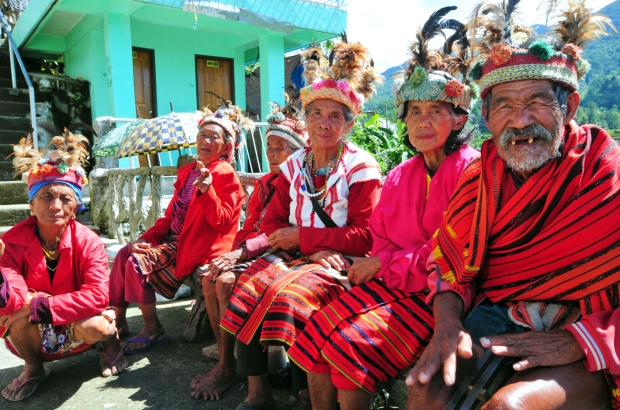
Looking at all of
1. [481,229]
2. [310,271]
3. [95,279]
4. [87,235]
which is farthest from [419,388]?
[87,235]

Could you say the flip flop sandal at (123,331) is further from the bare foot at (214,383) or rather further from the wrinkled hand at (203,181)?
the wrinkled hand at (203,181)

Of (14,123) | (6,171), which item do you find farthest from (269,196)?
(14,123)

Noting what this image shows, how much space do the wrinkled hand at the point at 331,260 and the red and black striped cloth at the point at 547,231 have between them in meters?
0.72

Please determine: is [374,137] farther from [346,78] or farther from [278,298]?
[278,298]

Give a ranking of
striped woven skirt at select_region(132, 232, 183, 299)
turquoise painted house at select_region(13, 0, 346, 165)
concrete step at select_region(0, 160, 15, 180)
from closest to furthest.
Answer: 1. striped woven skirt at select_region(132, 232, 183, 299)
2. concrete step at select_region(0, 160, 15, 180)
3. turquoise painted house at select_region(13, 0, 346, 165)

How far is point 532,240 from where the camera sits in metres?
1.86

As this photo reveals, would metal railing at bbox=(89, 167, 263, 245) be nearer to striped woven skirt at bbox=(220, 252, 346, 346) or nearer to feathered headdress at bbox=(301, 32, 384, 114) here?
feathered headdress at bbox=(301, 32, 384, 114)

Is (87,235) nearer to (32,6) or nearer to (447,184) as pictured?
(447,184)

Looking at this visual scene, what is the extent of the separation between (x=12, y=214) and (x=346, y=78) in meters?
5.94

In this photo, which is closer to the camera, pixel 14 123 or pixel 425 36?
pixel 425 36

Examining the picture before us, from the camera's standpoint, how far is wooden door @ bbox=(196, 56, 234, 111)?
10531 millimetres

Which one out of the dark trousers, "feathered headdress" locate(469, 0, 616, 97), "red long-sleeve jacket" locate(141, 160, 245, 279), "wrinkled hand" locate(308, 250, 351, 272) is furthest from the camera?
"red long-sleeve jacket" locate(141, 160, 245, 279)

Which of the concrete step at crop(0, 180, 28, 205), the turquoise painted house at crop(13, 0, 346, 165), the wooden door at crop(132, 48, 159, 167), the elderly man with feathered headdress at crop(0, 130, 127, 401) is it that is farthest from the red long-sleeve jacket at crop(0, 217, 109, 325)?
the wooden door at crop(132, 48, 159, 167)

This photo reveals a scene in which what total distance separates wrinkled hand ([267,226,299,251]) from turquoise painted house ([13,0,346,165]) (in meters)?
6.48
